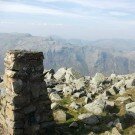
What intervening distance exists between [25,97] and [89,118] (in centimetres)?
606

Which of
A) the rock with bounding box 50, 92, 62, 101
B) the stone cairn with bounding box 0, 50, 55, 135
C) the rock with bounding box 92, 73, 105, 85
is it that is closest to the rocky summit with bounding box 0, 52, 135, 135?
the stone cairn with bounding box 0, 50, 55, 135

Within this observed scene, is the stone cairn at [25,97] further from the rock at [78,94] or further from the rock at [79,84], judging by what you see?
the rock at [79,84]

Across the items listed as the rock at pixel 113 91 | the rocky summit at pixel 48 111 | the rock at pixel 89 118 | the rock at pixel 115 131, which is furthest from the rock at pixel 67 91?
the rock at pixel 115 131

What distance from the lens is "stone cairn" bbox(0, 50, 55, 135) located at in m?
21.0

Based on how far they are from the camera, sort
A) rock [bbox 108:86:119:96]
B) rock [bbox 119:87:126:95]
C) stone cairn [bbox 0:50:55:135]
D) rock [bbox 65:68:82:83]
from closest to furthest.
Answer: stone cairn [bbox 0:50:55:135]
rock [bbox 119:87:126:95]
rock [bbox 108:86:119:96]
rock [bbox 65:68:82:83]

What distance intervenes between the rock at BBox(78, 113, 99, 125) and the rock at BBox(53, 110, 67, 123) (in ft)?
4.15

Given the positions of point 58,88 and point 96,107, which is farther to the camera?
point 58,88

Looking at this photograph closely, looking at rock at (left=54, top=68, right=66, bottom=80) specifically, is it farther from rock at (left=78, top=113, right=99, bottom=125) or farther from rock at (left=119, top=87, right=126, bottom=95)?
rock at (left=78, top=113, right=99, bottom=125)

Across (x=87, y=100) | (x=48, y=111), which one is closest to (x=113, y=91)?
→ (x=87, y=100)

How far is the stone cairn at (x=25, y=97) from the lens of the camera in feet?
69.0

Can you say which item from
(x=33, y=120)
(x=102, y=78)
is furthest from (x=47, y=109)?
(x=102, y=78)

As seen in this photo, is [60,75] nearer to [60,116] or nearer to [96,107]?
[96,107]

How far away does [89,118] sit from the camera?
24672 millimetres

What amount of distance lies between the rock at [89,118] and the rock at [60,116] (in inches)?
49.8
